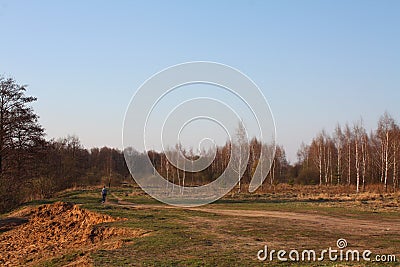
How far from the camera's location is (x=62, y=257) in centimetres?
1728

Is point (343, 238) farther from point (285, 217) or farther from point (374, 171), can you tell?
point (374, 171)

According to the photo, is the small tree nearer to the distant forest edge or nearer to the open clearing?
the distant forest edge

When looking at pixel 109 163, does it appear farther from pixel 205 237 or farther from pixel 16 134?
pixel 205 237

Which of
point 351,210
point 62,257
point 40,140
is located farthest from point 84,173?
point 62,257

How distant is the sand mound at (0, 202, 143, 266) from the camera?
773 inches

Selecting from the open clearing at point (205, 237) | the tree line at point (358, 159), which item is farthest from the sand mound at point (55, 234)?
the tree line at point (358, 159)

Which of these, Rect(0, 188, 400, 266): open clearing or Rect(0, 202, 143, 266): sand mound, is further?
Rect(0, 202, 143, 266): sand mound

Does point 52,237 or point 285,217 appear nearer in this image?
point 52,237

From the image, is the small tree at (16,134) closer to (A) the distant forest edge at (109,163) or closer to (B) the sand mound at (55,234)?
(A) the distant forest edge at (109,163)

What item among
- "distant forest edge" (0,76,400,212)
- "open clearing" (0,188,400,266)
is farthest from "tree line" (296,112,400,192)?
"open clearing" (0,188,400,266)

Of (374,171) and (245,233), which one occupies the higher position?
(374,171)

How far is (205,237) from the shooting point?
17922mm

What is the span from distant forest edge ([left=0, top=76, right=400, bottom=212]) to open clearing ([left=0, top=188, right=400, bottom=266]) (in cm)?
521

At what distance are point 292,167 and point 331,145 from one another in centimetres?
1056
